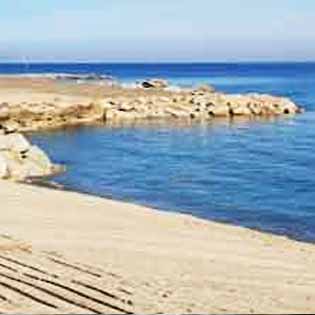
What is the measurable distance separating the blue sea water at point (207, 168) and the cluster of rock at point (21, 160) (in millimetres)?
1008

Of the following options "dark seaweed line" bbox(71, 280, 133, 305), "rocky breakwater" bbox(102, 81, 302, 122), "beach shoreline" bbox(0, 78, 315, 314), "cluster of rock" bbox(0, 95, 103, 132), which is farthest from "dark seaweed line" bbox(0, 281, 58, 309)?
"rocky breakwater" bbox(102, 81, 302, 122)

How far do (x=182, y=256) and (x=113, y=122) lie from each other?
51.2 m

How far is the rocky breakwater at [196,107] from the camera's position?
73750 millimetres

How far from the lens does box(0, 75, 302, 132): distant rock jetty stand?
6650 cm

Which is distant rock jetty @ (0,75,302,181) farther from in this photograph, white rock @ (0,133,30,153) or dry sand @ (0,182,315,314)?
dry sand @ (0,182,315,314)

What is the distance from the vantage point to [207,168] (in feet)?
140

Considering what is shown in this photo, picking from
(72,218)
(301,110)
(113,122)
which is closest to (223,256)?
(72,218)

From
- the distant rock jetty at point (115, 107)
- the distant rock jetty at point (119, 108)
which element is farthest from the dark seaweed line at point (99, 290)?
the distant rock jetty at point (119, 108)

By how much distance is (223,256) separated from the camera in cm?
1944

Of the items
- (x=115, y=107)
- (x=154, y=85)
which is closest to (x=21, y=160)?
(x=115, y=107)

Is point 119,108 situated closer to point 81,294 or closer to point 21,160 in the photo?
point 21,160

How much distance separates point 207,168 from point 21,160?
8.61m

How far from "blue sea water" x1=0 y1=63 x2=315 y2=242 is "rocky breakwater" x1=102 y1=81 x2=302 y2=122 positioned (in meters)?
6.31

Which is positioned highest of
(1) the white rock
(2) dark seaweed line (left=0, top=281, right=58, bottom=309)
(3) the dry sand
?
(2) dark seaweed line (left=0, top=281, right=58, bottom=309)
